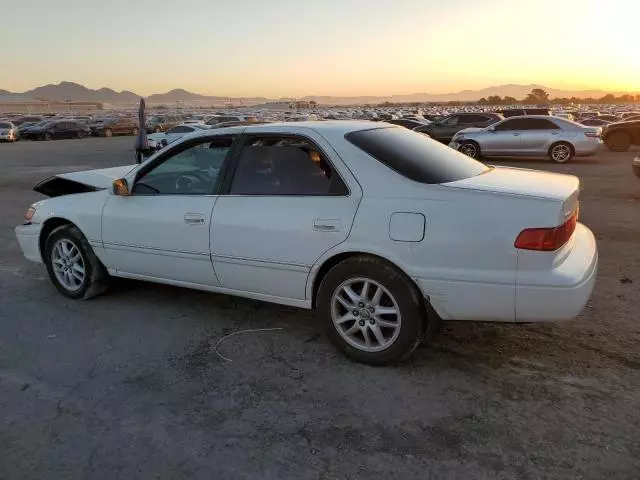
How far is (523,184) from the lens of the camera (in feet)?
12.3

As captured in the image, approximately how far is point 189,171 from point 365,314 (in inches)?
76.8

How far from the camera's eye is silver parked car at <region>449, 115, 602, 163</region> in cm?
1762

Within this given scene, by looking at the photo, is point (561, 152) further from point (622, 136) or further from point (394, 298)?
point (394, 298)

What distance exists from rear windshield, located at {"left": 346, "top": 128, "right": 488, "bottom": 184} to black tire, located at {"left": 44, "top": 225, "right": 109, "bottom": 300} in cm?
264

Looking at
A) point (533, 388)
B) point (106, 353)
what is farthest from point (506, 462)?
point (106, 353)

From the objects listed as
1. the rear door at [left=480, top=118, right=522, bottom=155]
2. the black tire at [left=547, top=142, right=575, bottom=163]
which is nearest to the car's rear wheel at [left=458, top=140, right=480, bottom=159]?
the rear door at [left=480, top=118, right=522, bottom=155]

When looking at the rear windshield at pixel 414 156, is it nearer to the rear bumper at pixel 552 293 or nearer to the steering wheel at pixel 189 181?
the rear bumper at pixel 552 293

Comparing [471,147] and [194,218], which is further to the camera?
[471,147]

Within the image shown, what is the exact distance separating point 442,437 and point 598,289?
10.0ft

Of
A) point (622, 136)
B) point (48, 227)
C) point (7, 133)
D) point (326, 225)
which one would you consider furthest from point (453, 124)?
point (7, 133)

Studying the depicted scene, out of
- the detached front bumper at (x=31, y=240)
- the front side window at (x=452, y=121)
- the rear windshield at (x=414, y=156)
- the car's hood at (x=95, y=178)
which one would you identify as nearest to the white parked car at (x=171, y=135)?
the front side window at (x=452, y=121)

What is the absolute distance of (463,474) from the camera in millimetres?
2588

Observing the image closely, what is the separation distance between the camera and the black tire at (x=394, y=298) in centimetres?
349

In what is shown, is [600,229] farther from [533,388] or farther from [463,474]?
[463,474]
